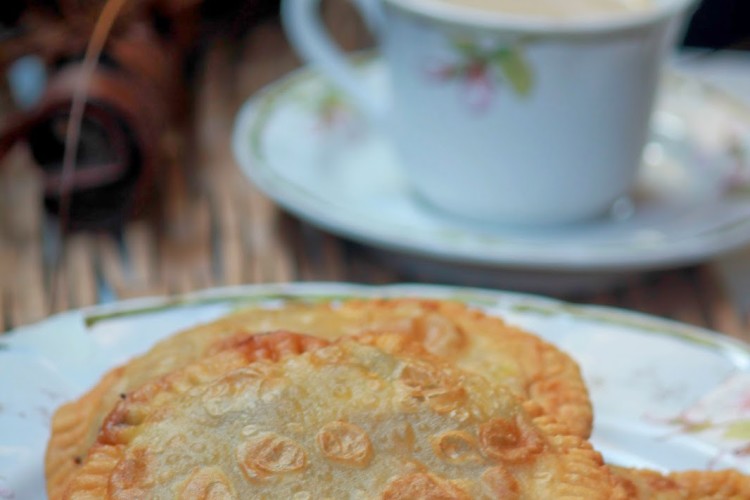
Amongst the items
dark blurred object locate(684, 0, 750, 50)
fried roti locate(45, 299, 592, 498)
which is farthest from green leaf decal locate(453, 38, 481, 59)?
dark blurred object locate(684, 0, 750, 50)

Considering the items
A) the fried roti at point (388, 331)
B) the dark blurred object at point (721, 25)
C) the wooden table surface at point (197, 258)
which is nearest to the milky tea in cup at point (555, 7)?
the wooden table surface at point (197, 258)

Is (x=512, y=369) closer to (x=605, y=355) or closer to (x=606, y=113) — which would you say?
(x=605, y=355)

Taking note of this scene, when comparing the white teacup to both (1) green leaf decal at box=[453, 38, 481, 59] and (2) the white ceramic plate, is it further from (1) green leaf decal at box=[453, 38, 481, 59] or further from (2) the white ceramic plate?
(2) the white ceramic plate

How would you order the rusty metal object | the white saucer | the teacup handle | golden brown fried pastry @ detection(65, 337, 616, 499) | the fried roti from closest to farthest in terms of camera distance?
golden brown fried pastry @ detection(65, 337, 616, 499), the fried roti, the white saucer, the rusty metal object, the teacup handle

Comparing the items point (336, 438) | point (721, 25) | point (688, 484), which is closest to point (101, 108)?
point (336, 438)

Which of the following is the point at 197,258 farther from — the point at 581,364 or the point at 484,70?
the point at 581,364

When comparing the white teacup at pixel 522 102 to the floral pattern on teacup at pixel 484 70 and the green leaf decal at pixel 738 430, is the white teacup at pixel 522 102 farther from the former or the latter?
the green leaf decal at pixel 738 430
